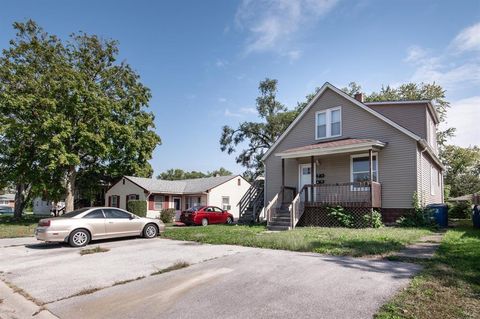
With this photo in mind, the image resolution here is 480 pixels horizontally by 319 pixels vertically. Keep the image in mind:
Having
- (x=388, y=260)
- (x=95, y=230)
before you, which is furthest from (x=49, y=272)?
(x=388, y=260)

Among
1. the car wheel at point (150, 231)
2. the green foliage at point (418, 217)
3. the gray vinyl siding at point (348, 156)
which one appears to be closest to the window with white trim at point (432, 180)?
the green foliage at point (418, 217)

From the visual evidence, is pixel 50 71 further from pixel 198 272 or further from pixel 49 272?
pixel 198 272

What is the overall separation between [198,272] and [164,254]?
A: 2.83 m

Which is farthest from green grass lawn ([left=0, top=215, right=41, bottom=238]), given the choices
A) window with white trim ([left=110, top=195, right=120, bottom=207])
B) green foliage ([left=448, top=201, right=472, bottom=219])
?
green foliage ([left=448, top=201, right=472, bottom=219])

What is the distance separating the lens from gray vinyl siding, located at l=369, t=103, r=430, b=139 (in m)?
18.9

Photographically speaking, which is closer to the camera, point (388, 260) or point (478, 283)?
point (478, 283)

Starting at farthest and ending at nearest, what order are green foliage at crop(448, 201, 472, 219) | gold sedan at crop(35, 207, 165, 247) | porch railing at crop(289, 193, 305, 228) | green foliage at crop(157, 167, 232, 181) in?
1. green foliage at crop(157, 167, 232, 181)
2. green foliage at crop(448, 201, 472, 219)
3. porch railing at crop(289, 193, 305, 228)
4. gold sedan at crop(35, 207, 165, 247)

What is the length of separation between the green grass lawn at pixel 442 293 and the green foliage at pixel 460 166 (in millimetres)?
32647

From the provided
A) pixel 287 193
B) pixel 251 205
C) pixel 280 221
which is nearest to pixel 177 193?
pixel 251 205

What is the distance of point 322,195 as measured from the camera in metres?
17.0

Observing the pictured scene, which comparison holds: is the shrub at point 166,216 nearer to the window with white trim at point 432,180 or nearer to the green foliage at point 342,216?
the green foliage at point 342,216

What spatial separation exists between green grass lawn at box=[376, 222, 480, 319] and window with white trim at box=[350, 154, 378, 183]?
9.08 m

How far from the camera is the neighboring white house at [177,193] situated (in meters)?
29.9

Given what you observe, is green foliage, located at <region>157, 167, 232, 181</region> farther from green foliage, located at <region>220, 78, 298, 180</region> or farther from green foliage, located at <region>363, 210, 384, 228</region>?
green foliage, located at <region>363, 210, 384, 228</region>
